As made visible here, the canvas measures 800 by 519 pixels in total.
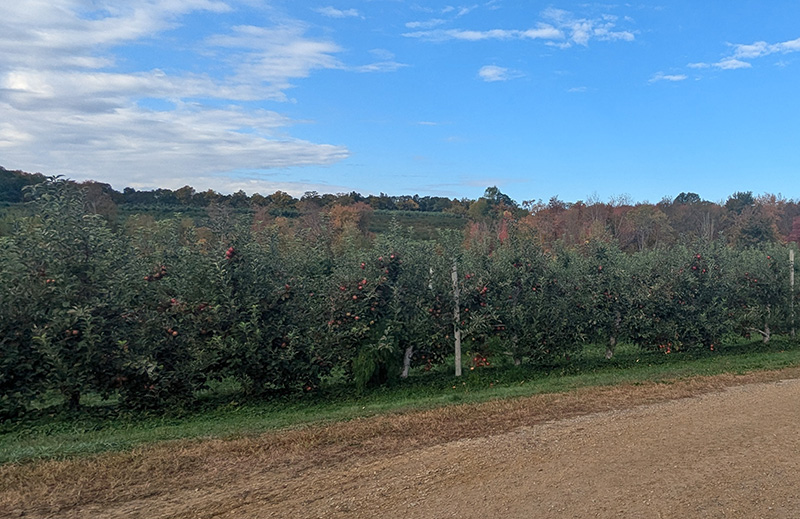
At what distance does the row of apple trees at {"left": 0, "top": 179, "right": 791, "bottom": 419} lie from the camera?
27.6 feet

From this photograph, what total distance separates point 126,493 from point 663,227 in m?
49.4

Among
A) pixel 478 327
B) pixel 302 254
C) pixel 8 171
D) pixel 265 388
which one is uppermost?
pixel 8 171

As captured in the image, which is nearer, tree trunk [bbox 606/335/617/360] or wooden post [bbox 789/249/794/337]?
tree trunk [bbox 606/335/617/360]

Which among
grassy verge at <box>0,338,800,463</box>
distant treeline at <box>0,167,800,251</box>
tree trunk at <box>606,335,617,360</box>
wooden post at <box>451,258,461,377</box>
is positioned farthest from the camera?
distant treeline at <box>0,167,800,251</box>

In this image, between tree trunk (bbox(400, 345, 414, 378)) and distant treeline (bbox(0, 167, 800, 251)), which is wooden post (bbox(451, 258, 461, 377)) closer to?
tree trunk (bbox(400, 345, 414, 378))

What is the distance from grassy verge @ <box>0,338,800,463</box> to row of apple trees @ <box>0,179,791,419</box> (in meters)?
0.32

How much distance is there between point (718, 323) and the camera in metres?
13.3

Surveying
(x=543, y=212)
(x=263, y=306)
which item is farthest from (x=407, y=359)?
(x=543, y=212)

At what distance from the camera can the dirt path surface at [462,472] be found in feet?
14.8

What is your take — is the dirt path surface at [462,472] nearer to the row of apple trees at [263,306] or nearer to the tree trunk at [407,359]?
the row of apple trees at [263,306]

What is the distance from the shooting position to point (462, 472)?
523 cm

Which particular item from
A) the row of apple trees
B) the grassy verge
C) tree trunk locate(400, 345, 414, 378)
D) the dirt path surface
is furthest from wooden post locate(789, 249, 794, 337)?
tree trunk locate(400, 345, 414, 378)

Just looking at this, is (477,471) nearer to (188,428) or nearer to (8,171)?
(188,428)

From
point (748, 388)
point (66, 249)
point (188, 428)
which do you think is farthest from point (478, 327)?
point (66, 249)
